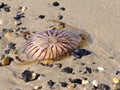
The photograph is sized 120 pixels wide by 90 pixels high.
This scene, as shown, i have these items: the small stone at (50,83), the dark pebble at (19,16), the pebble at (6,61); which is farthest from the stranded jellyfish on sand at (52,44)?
the dark pebble at (19,16)

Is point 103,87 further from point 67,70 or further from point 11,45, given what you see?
point 11,45

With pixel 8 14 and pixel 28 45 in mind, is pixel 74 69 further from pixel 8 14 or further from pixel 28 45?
pixel 8 14

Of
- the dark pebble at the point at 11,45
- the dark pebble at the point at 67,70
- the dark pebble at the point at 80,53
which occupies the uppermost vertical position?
the dark pebble at the point at 80,53

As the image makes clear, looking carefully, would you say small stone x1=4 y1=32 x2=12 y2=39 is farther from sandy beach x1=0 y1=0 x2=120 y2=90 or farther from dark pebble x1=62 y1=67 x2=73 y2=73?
dark pebble x1=62 y1=67 x2=73 y2=73

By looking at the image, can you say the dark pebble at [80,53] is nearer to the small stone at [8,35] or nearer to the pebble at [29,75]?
the pebble at [29,75]

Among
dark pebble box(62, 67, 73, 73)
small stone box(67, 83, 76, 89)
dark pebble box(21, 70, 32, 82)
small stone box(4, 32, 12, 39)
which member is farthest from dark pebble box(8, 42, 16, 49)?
small stone box(67, 83, 76, 89)

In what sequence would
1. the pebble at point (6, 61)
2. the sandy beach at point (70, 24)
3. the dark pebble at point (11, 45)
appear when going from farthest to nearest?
the dark pebble at point (11, 45), the pebble at point (6, 61), the sandy beach at point (70, 24)

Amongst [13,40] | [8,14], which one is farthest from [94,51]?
[8,14]

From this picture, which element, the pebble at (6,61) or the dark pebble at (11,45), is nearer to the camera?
the pebble at (6,61)
